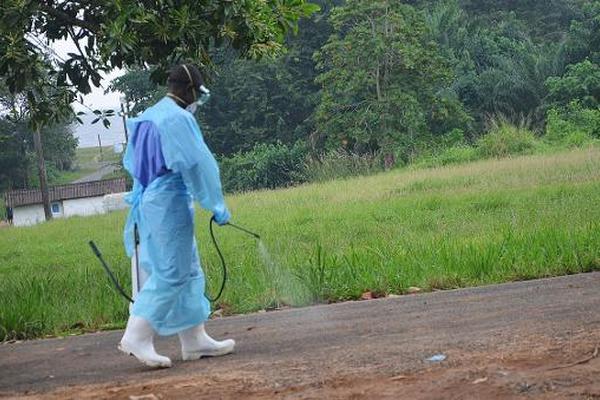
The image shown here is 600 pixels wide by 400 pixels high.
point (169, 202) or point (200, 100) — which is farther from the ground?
point (200, 100)

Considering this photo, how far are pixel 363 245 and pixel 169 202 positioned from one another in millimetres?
6119

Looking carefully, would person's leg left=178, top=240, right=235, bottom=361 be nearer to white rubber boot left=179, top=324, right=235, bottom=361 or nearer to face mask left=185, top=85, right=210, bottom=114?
white rubber boot left=179, top=324, right=235, bottom=361

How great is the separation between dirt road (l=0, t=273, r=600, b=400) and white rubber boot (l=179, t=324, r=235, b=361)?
0.29 feet

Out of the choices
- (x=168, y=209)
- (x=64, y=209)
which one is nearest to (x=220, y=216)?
(x=168, y=209)

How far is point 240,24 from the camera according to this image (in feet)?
29.2

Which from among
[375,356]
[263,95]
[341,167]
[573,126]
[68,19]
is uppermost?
[68,19]

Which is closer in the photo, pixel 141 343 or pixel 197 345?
pixel 141 343

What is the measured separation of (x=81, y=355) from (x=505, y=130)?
25471 millimetres

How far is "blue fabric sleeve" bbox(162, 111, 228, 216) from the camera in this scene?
4.98 m

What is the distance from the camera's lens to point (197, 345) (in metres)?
5.36

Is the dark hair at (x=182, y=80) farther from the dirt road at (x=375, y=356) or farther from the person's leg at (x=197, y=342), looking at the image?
the dirt road at (x=375, y=356)

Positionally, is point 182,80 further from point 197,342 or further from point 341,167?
point 341,167

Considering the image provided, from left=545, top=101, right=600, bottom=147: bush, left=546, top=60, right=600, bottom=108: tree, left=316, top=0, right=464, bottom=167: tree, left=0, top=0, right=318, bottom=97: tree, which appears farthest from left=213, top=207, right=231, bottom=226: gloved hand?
left=546, top=60, right=600, bottom=108: tree

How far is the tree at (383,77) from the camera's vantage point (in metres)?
34.4
